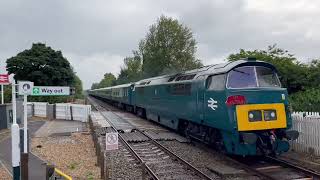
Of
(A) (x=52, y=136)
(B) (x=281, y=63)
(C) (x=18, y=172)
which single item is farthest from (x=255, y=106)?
(B) (x=281, y=63)

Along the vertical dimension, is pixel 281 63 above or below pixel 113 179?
above

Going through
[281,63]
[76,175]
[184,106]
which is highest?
[281,63]

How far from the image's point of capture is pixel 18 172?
8.82 metres

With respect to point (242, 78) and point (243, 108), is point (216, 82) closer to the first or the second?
point (242, 78)

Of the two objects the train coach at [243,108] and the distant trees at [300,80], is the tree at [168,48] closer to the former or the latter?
the distant trees at [300,80]

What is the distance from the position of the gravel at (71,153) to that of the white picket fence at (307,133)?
6.49 meters

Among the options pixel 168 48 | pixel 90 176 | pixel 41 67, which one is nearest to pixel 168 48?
pixel 168 48

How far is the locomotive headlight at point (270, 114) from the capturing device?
12008 millimetres

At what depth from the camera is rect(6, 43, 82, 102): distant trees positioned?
3919 cm

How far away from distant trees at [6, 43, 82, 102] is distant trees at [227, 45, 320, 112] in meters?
19.6

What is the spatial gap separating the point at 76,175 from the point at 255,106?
5.35 meters

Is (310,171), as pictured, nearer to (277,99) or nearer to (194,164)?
(277,99)

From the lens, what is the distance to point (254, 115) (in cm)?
1189

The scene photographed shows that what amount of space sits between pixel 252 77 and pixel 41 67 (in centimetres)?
3105
